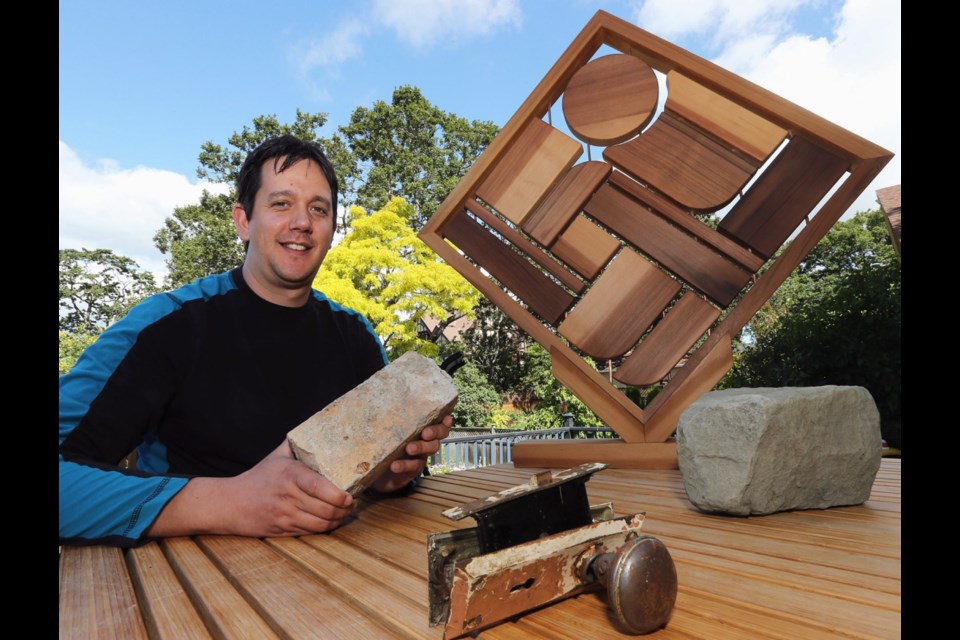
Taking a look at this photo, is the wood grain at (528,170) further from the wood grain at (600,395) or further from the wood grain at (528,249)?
the wood grain at (600,395)

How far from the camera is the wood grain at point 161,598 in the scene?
0.86 meters

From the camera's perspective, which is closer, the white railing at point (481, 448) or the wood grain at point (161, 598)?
the wood grain at point (161, 598)

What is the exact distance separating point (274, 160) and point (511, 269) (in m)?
1.49

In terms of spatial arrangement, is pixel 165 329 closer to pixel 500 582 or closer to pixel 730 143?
pixel 500 582

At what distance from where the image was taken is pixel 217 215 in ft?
61.8

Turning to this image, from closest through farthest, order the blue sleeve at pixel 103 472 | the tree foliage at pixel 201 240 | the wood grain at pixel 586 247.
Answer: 1. the blue sleeve at pixel 103 472
2. the wood grain at pixel 586 247
3. the tree foliage at pixel 201 240

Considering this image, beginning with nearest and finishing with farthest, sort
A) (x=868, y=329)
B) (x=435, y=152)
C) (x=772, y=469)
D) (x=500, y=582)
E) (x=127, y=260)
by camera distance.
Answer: (x=500, y=582) → (x=772, y=469) → (x=868, y=329) → (x=435, y=152) → (x=127, y=260)

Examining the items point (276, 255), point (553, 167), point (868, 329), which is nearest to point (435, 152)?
point (868, 329)

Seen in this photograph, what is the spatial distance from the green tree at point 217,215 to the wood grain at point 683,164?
49.5 feet

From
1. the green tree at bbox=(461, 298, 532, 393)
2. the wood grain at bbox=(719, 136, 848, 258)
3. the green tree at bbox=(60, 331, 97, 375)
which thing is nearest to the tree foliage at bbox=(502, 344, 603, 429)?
the green tree at bbox=(461, 298, 532, 393)

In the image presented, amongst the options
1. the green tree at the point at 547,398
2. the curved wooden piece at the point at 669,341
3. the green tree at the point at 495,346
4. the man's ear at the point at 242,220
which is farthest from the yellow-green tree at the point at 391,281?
the man's ear at the point at 242,220
